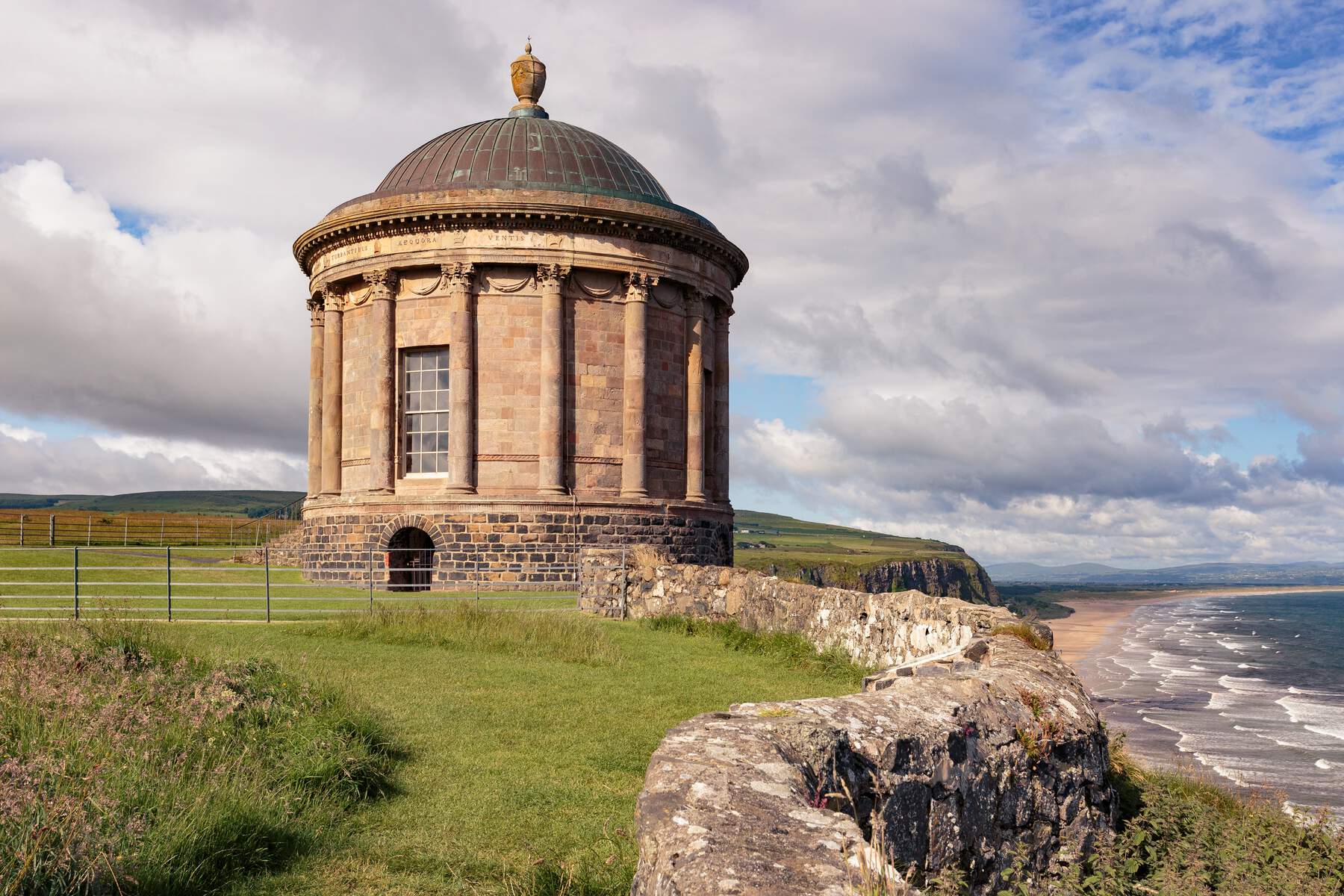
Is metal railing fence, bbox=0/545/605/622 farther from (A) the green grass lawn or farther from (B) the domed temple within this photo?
(A) the green grass lawn

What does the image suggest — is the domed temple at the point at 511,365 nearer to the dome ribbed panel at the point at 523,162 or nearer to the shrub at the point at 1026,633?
the dome ribbed panel at the point at 523,162

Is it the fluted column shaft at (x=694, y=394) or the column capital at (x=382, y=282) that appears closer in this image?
the column capital at (x=382, y=282)

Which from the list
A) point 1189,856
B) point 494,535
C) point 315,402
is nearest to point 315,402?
point 315,402

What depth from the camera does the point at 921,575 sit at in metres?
Result: 153

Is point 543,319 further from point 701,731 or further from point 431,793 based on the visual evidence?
point 701,731

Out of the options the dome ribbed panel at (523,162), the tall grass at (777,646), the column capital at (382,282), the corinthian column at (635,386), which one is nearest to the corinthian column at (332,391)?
the column capital at (382,282)

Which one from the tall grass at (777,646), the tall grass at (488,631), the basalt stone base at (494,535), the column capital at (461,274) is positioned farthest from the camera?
the column capital at (461,274)

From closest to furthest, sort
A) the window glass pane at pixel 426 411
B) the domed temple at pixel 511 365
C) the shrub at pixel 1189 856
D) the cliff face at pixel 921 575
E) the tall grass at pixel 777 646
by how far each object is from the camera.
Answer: the shrub at pixel 1189 856 → the tall grass at pixel 777 646 → the domed temple at pixel 511 365 → the window glass pane at pixel 426 411 → the cliff face at pixel 921 575

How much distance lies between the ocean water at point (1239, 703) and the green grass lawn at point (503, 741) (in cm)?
618

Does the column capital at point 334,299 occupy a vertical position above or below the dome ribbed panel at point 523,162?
below

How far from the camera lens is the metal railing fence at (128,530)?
3500cm

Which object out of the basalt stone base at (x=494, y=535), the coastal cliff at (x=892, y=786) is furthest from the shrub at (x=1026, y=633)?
the basalt stone base at (x=494, y=535)

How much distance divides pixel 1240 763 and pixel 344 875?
28441 millimetres

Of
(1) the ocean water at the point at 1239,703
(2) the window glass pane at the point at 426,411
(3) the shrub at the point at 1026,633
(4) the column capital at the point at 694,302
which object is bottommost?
(1) the ocean water at the point at 1239,703
